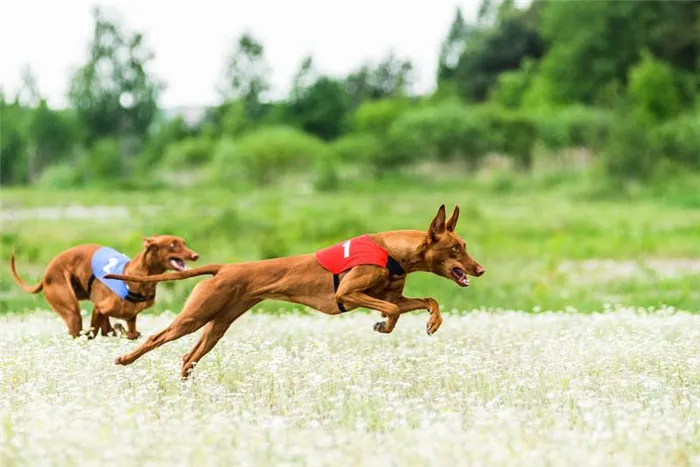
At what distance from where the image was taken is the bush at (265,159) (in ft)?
176

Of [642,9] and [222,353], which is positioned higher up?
[642,9]

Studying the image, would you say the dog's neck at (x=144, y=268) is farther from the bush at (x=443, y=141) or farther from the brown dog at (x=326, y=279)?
the bush at (x=443, y=141)

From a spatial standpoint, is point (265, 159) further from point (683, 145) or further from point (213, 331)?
point (213, 331)

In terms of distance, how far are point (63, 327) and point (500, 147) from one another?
1731 inches

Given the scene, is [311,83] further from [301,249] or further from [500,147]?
[301,249]

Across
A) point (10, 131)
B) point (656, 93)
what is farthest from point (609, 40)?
point (10, 131)

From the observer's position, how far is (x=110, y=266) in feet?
34.7

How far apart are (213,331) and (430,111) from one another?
50.7m

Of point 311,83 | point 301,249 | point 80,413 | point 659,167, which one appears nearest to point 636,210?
point 659,167

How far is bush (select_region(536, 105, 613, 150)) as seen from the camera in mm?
51487

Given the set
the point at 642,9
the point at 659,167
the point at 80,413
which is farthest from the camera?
the point at 642,9

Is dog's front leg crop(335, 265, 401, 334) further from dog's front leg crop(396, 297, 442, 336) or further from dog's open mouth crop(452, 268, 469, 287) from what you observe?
dog's open mouth crop(452, 268, 469, 287)

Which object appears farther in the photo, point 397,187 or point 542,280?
point 397,187

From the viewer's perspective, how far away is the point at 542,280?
18688 mm
